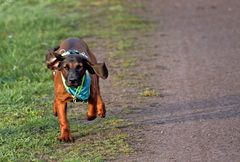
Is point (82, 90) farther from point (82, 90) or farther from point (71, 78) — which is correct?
point (71, 78)

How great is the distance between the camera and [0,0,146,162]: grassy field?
22.3 feet

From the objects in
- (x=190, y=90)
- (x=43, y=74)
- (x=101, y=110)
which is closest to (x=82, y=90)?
(x=101, y=110)

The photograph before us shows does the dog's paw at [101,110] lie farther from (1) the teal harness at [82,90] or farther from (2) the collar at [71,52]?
(2) the collar at [71,52]

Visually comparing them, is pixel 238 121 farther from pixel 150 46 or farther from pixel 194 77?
pixel 150 46

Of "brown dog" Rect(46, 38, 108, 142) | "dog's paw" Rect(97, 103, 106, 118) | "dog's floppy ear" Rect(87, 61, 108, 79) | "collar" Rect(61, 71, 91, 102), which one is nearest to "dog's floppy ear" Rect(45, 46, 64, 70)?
"brown dog" Rect(46, 38, 108, 142)

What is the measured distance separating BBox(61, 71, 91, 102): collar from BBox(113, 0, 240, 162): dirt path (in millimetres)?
597

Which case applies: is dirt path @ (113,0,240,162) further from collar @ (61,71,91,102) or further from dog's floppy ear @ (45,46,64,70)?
dog's floppy ear @ (45,46,64,70)

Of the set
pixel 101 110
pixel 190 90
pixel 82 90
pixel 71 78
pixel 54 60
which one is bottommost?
pixel 190 90

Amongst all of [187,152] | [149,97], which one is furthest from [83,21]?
[187,152]

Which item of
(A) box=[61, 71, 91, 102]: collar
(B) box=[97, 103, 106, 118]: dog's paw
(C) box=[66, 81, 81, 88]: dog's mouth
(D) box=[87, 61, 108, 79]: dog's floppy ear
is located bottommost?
(B) box=[97, 103, 106, 118]: dog's paw

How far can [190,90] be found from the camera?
9102 mm

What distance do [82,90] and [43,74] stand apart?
9.85 ft

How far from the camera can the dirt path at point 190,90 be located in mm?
6816

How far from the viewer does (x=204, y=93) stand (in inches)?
352
